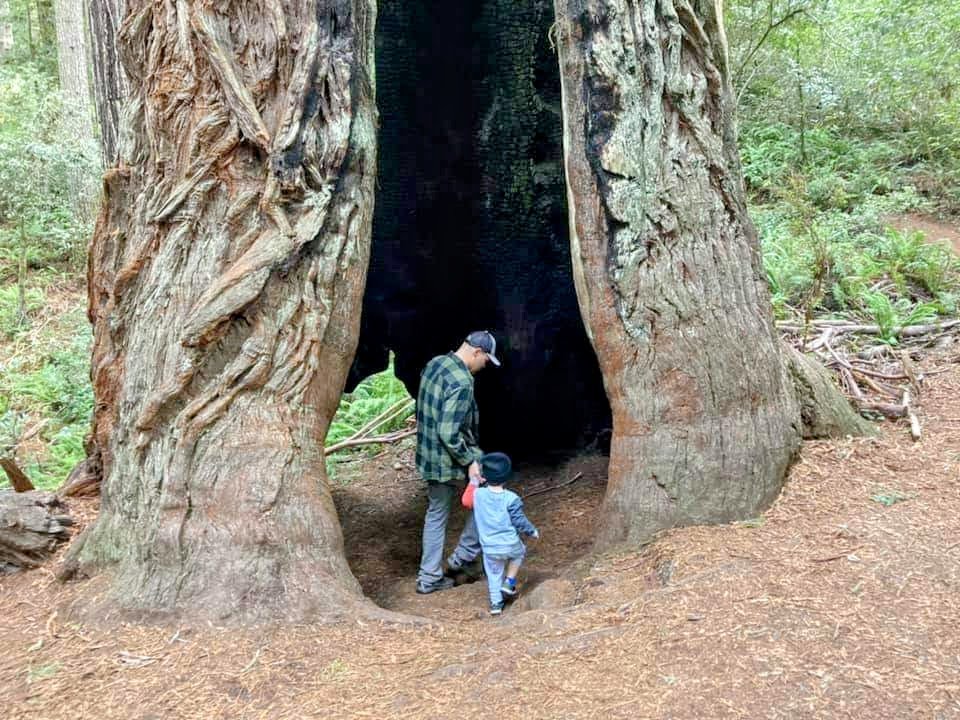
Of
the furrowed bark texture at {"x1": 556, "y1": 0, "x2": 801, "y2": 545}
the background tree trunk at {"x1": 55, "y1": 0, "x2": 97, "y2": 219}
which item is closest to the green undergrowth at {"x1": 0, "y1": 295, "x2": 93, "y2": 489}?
the background tree trunk at {"x1": 55, "y1": 0, "x2": 97, "y2": 219}

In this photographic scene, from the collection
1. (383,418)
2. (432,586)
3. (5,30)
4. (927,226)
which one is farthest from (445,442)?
(5,30)

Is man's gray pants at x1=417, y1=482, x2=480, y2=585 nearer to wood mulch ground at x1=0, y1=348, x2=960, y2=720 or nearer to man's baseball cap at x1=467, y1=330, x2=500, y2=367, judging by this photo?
wood mulch ground at x1=0, y1=348, x2=960, y2=720

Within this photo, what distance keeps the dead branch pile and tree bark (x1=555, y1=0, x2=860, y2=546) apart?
5.41ft

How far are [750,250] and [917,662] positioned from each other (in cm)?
250

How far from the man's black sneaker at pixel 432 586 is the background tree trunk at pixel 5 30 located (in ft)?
58.2

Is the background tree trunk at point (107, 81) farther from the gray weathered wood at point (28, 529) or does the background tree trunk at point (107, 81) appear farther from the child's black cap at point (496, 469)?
the child's black cap at point (496, 469)

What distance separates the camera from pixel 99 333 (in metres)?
5.02

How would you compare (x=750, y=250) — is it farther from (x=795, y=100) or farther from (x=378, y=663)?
(x=795, y=100)

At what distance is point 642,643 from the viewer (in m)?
3.34

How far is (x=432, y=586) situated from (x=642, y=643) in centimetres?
223

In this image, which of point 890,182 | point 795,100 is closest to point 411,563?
point 890,182

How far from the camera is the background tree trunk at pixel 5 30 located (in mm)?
17828

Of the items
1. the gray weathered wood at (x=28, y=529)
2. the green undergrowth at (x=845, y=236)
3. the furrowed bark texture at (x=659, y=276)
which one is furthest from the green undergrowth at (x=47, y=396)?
the green undergrowth at (x=845, y=236)

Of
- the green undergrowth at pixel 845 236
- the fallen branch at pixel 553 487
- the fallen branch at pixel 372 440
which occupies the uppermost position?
the green undergrowth at pixel 845 236
